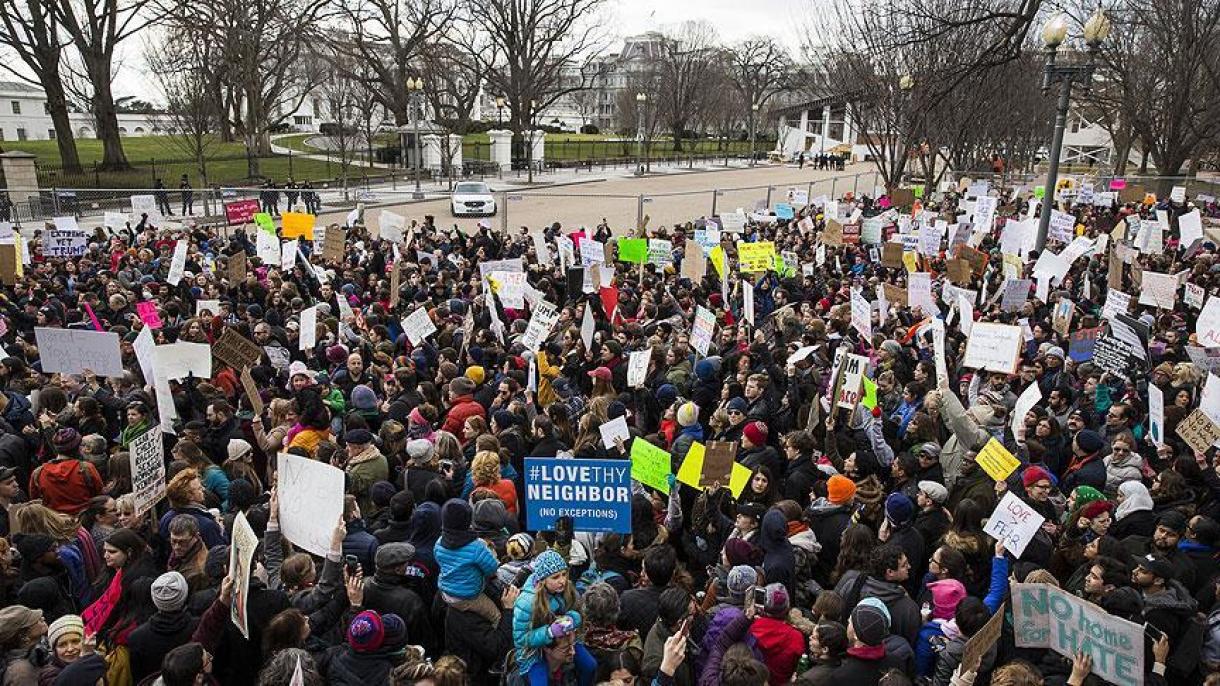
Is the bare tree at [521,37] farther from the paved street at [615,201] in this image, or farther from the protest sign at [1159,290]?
the protest sign at [1159,290]

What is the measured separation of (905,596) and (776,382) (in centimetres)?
400

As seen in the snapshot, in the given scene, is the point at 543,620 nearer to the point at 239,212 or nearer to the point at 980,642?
the point at 980,642

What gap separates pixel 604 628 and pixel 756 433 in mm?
2722

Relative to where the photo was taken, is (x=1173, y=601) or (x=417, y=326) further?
(x=417, y=326)

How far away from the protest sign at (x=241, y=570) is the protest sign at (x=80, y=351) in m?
5.11

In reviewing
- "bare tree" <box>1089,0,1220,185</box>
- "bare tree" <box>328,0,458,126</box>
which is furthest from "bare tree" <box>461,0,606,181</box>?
"bare tree" <box>1089,0,1220,185</box>

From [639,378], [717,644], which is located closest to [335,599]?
[717,644]

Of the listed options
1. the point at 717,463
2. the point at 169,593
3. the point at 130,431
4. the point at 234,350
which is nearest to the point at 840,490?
the point at 717,463

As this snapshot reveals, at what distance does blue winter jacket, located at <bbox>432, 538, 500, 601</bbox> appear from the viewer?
4418mm

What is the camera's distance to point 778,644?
406 cm

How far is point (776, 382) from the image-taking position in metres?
8.29

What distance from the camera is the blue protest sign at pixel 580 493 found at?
203 inches

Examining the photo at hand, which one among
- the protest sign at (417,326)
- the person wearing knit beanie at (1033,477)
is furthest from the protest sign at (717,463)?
the protest sign at (417,326)

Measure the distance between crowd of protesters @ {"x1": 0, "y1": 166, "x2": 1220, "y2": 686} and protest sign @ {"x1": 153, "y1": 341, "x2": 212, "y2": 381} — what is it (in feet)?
0.76
